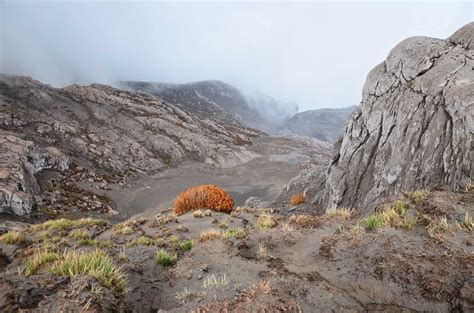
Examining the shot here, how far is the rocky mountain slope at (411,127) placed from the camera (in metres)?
20.7

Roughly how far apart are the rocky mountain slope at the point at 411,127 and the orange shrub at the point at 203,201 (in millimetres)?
10539

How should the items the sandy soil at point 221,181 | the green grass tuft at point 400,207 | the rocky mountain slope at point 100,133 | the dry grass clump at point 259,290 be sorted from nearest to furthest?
the dry grass clump at point 259,290
the green grass tuft at point 400,207
the sandy soil at point 221,181
the rocky mountain slope at point 100,133

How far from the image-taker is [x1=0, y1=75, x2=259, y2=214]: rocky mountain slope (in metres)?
89.5

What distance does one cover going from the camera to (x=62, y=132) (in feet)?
338

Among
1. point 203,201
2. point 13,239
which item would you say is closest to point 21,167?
point 203,201

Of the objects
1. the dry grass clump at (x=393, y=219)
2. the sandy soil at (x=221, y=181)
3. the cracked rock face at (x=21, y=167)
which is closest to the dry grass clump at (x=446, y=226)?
the dry grass clump at (x=393, y=219)

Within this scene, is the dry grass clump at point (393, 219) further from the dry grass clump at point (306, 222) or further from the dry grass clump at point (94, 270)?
the dry grass clump at point (94, 270)

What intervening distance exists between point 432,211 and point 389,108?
66.5ft

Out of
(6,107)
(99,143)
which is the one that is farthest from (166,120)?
(6,107)

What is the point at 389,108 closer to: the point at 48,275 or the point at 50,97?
the point at 48,275

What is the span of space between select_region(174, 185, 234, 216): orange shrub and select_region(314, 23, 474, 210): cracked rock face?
10.5 meters

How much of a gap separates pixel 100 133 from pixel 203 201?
93853 millimetres

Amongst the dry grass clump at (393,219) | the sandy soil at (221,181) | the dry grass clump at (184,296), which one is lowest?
the sandy soil at (221,181)

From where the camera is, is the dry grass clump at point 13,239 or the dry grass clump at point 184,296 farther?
the dry grass clump at point 13,239
